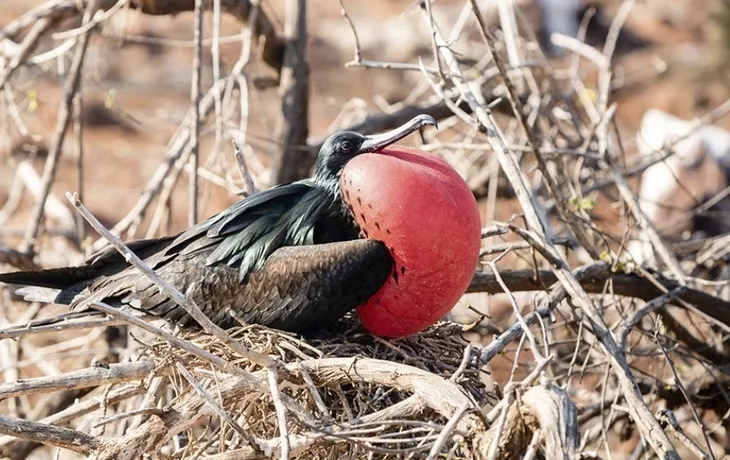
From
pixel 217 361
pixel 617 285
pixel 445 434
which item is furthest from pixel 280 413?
pixel 617 285

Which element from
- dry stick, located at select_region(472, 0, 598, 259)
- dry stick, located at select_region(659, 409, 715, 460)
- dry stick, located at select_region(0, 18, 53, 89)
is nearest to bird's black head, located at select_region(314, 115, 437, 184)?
dry stick, located at select_region(472, 0, 598, 259)

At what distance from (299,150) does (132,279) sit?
136cm

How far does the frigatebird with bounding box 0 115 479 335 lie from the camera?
7.87 feet

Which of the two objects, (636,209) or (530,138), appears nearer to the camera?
(530,138)

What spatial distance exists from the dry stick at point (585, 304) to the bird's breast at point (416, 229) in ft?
0.81

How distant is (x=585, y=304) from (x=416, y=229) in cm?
41

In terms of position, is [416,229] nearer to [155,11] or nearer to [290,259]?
[290,259]

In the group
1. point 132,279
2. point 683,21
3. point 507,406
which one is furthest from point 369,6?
point 507,406

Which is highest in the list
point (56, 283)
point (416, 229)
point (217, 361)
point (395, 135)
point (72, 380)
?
point (395, 135)

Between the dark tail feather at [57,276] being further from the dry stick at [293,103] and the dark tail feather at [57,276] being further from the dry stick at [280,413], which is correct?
the dry stick at [293,103]

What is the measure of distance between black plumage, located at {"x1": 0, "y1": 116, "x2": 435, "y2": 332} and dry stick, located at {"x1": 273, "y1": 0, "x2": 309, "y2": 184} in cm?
124

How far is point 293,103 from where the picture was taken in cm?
396

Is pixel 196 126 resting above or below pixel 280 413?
above

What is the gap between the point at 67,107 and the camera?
3656 millimetres
